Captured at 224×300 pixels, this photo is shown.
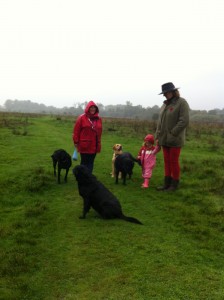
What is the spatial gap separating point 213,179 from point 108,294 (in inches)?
275

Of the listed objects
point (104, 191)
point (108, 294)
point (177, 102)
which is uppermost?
point (177, 102)

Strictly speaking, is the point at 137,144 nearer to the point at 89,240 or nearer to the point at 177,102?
the point at 177,102

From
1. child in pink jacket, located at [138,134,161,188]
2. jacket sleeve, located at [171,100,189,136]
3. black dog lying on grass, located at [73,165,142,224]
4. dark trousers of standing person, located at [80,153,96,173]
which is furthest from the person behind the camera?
child in pink jacket, located at [138,134,161,188]

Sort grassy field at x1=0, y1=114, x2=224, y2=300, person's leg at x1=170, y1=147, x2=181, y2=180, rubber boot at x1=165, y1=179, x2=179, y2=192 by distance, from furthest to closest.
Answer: rubber boot at x1=165, y1=179, x2=179, y2=192
person's leg at x1=170, y1=147, x2=181, y2=180
grassy field at x1=0, y1=114, x2=224, y2=300

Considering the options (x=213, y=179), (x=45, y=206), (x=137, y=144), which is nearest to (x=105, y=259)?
(x=45, y=206)

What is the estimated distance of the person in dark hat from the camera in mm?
8195

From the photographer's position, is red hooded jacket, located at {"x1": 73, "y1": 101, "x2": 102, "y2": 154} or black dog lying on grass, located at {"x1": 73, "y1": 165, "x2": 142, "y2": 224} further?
red hooded jacket, located at {"x1": 73, "y1": 101, "x2": 102, "y2": 154}

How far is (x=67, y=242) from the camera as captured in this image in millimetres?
5574

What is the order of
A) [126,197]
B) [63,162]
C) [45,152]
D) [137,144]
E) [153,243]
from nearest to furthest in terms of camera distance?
[153,243], [126,197], [63,162], [45,152], [137,144]

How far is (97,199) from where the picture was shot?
21.8 ft

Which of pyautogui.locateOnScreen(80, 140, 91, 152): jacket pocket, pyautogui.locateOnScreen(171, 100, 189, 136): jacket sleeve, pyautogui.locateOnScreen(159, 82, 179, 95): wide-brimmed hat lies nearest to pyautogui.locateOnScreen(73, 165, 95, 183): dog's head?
pyautogui.locateOnScreen(80, 140, 91, 152): jacket pocket

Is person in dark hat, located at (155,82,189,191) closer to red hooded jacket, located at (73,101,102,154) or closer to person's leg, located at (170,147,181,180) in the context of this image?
person's leg, located at (170,147,181,180)

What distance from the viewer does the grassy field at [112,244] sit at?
4219 millimetres

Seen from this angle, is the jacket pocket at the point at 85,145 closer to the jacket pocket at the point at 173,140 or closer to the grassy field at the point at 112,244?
the grassy field at the point at 112,244
